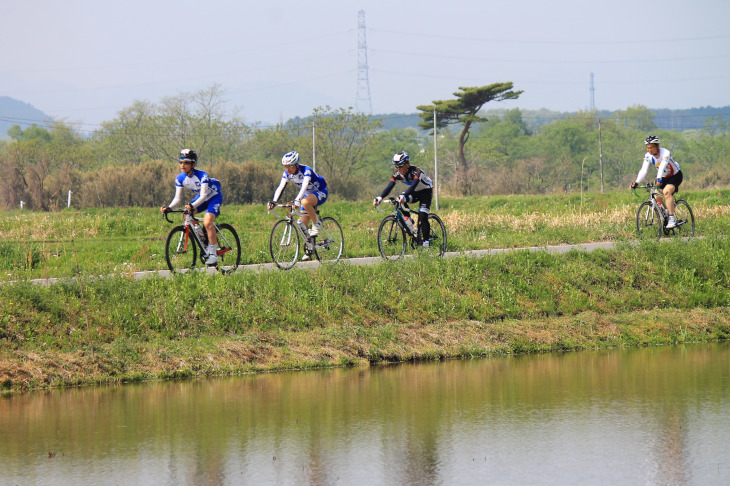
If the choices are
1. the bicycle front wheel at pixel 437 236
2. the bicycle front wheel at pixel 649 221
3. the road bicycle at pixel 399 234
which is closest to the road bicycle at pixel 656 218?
the bicycle front wheel at pixel 649 221

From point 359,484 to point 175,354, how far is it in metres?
5.63

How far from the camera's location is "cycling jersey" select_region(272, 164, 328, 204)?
14.7 meters

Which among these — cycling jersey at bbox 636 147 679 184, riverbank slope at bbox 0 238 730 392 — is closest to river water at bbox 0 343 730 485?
riverbank slope at bbox 0 238 730 392

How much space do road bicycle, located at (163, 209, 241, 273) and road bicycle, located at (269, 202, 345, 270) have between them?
2.36 ft

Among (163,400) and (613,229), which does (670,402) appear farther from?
(613,229)

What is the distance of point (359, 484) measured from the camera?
18.8 ft

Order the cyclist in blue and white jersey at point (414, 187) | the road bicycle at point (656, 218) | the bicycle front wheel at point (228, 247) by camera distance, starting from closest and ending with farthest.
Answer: the bicycle front wheel at point (228, 247), the cyclist in blue and white jersey at point (414, 187), the road bicycle at point (656, 218)

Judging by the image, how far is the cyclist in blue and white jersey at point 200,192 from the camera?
1383cm

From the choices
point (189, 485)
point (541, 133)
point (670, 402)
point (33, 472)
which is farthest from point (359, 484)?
point (541, 133)

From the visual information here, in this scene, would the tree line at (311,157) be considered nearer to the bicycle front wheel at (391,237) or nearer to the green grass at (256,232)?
the green grass at (256,232)

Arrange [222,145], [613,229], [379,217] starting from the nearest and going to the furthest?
1. [613,229]
2. [379,217]
3. [222,145]

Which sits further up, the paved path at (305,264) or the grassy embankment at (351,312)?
the paved path at (305,264)

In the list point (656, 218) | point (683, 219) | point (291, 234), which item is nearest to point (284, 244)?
point (291, 234)

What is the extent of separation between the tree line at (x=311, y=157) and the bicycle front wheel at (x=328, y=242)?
17.7 m
